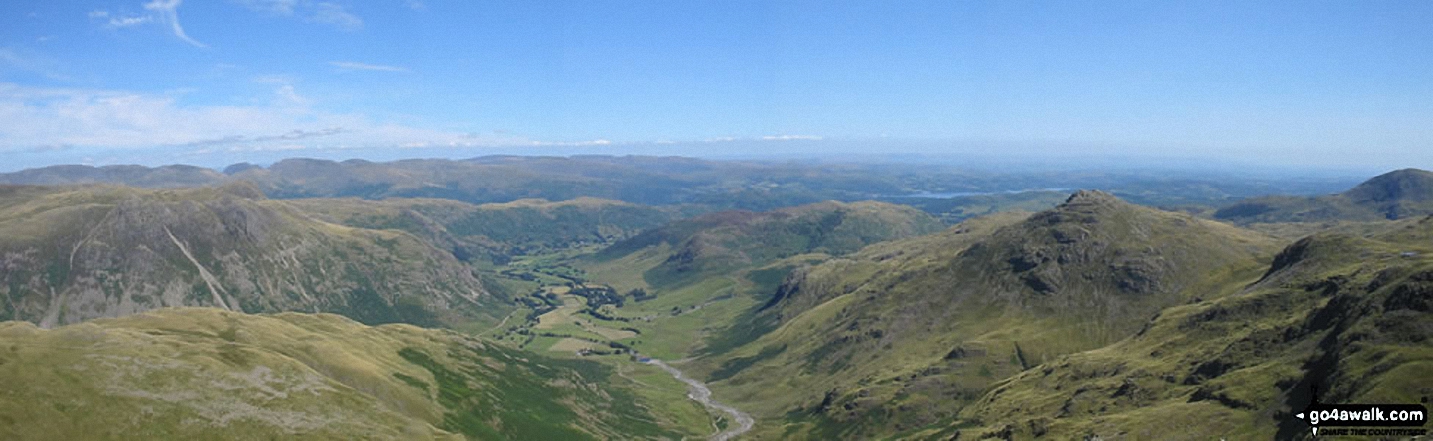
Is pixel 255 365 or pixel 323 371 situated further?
pixel 323 371

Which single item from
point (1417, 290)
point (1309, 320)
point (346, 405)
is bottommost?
point (346, 405)

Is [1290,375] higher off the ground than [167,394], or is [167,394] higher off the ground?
[167,394]

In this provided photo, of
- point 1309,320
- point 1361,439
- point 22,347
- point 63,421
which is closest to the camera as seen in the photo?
point 1361,439

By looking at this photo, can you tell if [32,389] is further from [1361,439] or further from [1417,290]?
[1417,290]

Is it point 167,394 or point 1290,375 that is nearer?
point 167,394

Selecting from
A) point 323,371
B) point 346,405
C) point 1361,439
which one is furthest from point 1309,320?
point 323,371

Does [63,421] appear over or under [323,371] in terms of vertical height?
over

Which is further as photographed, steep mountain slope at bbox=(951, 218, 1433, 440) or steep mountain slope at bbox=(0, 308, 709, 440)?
steep mountain slope at bbox=(951, 218, 1433, 440)

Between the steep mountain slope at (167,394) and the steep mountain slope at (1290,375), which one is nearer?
the steep mountain slope at (167,394)

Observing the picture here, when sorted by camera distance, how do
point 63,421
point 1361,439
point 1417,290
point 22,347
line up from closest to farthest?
point 1361,439, point 63,421, point 22,347, point 1417,290
